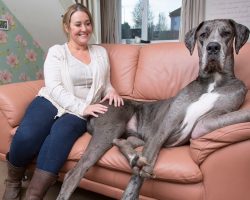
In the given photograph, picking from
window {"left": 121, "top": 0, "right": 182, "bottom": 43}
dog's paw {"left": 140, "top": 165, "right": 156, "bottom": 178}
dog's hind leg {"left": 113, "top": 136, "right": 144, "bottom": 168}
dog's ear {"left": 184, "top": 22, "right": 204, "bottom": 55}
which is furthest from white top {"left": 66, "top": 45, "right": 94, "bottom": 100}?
window {"left": 121, "top": 0, "right": 182, "bottom": 43}

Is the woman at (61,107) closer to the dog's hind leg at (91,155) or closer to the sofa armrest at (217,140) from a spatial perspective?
the dog's hind leg at (91,155)

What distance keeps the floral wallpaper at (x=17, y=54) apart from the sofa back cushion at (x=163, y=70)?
1.74 metres

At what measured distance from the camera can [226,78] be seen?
1.63m

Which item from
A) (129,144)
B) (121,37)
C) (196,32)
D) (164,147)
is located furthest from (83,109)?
(121,37)

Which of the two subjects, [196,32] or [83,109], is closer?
[196,32]

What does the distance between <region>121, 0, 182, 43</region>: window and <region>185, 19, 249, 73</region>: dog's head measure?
101 inches

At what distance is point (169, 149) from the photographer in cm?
159

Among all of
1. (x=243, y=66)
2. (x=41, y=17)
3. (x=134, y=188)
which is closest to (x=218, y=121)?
(x=134, y=188)

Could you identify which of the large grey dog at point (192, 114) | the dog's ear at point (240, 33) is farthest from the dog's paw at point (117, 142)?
the dog's ear at point (240, 33)

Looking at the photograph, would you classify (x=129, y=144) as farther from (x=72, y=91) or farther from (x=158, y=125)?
(x=72, y=91)

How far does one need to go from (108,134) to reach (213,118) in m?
0.58

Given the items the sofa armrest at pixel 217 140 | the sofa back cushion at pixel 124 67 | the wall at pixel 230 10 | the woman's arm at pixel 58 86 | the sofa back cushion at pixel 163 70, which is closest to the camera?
the sofa armrest at pixel 217 140

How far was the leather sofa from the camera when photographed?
1307mm

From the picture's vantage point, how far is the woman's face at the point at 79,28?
199 cm
